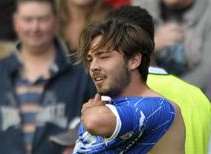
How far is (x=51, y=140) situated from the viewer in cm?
561

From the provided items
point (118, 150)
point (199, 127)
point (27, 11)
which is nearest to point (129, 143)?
point (118, 150)

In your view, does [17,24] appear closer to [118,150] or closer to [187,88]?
[187,88]

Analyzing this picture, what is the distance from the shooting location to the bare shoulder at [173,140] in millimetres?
3488

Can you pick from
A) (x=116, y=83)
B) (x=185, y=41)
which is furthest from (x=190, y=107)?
(x=185, y=41)

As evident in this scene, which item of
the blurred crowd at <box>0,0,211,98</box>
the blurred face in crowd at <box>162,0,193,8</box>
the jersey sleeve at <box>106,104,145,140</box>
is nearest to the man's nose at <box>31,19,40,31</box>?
the blurred crowd at <box>0,0,211,98</box>

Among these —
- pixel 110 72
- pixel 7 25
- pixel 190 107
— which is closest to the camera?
pixel 110 72

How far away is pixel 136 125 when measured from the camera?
10.9 ft

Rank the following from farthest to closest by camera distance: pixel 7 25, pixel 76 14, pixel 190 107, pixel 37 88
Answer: pixel 7 25 < pixel 76 14 < pixel 37 88 < pixel 190 107

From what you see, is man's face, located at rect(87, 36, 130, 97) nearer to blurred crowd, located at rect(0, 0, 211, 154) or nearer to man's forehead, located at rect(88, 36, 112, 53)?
man's forehead, located at rect(88, 36, 112, 53)

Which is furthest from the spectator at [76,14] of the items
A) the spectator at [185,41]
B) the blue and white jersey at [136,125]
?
the blue and white jersey at [136,125]

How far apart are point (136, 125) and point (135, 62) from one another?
30cm

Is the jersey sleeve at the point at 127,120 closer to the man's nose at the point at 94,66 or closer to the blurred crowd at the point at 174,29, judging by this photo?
the man's nose at the point at 94,66

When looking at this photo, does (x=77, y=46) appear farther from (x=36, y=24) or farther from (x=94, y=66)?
(x=94, y=66)

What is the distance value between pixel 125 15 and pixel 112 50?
24cm
